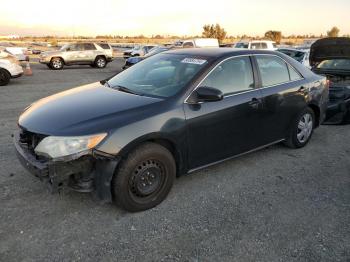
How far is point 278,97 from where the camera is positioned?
466 cm

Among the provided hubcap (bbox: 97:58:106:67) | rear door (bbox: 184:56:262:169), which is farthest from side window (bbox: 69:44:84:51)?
rear door (bbox: 184:56:262:169)

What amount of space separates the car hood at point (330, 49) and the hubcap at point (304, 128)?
366cm

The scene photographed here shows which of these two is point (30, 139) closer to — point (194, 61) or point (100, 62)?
point (194, 61)

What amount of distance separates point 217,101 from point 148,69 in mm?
1138

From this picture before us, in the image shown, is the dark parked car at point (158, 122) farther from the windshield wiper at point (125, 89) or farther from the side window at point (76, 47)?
the side window at point (76, 47)

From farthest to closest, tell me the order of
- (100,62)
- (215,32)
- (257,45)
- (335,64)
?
(215,32) < (100,62) < (257,45) < (335,64)

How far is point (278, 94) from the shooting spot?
466 centimetres

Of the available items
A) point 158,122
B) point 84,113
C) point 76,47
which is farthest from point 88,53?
point 158,122

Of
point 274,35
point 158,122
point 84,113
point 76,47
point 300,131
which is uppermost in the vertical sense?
point 274,35

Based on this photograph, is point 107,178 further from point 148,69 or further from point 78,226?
point 148,69

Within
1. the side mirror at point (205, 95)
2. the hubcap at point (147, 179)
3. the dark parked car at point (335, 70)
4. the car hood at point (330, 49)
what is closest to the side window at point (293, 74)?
the side mirror at point (205, 95)

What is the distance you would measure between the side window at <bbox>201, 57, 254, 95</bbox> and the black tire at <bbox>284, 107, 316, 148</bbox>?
49.0 inches

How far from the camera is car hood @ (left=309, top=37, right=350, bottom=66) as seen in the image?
27.8 feet

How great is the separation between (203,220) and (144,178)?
0.72 meters
